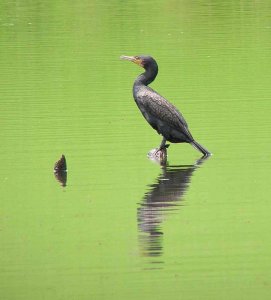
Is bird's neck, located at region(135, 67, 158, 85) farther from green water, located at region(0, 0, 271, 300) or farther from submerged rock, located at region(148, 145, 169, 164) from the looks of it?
submerged rock, located at region(148, 145, 169, 164)

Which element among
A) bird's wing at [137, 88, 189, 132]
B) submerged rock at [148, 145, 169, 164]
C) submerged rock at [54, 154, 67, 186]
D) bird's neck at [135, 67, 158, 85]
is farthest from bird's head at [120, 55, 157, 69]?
submerged rock at [54, 154, 67, 186]

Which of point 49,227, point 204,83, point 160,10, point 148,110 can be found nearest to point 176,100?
point 204,83

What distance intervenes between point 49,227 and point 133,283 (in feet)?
6.24

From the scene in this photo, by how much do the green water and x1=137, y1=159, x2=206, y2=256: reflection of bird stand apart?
0.06ft

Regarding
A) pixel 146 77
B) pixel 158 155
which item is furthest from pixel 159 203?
pixel 146 77

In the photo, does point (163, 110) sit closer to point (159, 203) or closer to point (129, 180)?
point (129, 180)

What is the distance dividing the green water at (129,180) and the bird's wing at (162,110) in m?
0.38

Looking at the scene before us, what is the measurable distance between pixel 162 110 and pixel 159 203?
3.18 metres

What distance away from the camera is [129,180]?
1423cm

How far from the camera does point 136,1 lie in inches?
1681

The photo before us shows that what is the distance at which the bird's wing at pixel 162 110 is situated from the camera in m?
15.9

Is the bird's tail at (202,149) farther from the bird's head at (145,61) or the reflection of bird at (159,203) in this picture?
the bird's head at (145,61)

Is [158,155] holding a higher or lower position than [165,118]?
lower

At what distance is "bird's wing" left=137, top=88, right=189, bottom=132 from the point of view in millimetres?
15945
